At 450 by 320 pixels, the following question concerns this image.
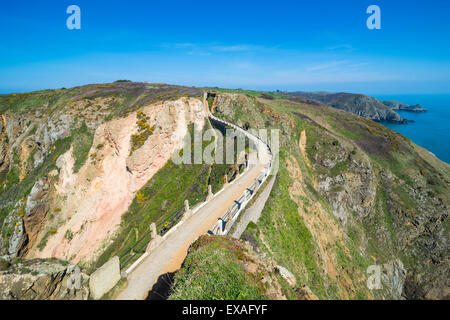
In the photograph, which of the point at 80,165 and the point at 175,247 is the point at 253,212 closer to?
the point at 175,247

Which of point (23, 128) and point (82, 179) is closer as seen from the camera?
point (82, 179)

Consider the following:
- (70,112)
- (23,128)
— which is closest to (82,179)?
(70,112)

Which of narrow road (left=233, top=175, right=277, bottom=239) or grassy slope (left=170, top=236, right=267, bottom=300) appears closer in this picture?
grassy slope (left=170, top=236, right=267, bottom=300)

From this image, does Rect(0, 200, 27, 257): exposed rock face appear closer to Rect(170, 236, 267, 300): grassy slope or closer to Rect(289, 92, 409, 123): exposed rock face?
Rect(170, 236, 267, 300): grassy slope

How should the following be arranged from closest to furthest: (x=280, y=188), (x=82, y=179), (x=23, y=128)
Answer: (x=280, y=188), (x=82, y=179), (x=23, y=128)

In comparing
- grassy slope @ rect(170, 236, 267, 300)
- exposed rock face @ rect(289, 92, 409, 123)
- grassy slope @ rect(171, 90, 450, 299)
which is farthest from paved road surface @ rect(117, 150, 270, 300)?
exposed rock face @ rect(289, 92, 409, 123)

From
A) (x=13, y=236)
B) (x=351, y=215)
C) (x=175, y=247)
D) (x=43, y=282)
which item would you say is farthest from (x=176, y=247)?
(x=351, y=215)

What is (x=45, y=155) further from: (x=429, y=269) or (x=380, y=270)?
(x=429, y=269)

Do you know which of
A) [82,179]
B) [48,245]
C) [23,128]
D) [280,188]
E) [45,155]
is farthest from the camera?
[23,128]

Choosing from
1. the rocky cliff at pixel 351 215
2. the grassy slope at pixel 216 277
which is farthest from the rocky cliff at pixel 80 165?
the grassy slope at pixel 216 277
